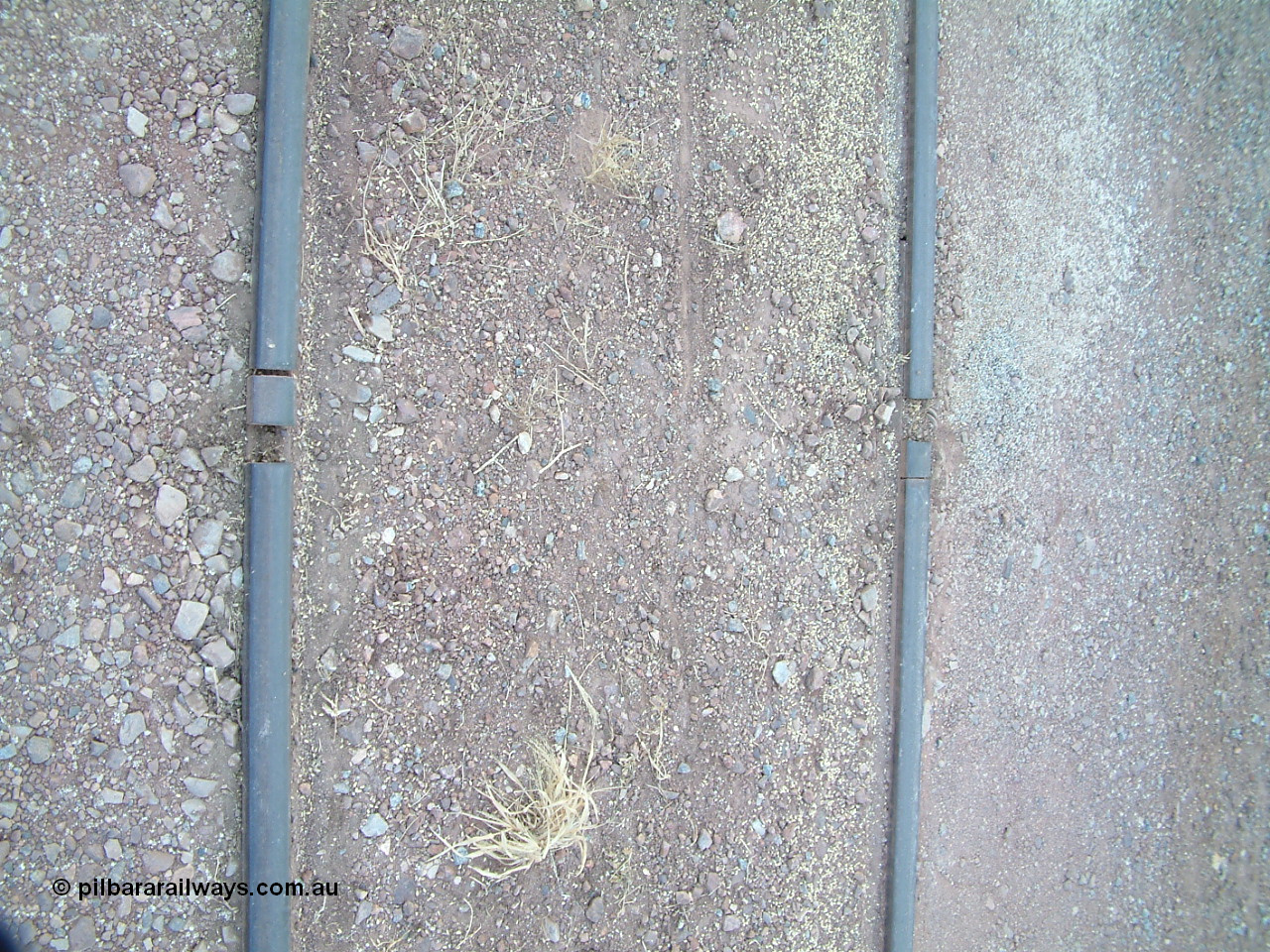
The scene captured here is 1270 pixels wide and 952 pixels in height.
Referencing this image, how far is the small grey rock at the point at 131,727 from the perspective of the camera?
7.44 feet

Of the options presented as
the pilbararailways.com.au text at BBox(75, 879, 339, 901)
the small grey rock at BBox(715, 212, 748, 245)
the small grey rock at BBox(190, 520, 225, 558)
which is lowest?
the pilbararailways.com.au text at BBox(75, 879, 339, 901)

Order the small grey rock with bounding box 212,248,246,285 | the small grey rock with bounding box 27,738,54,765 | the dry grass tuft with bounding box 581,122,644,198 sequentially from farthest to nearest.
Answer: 1. the dry grass tuft with bounding box 581,122,644,198
2. the small grey rock with bounding box 212,248,246,285
3. the small grey rock with bounding box 27,738,54,765

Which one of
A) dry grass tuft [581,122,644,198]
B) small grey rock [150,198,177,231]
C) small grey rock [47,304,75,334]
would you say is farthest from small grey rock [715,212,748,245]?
small grey rock [47,304,75,334]

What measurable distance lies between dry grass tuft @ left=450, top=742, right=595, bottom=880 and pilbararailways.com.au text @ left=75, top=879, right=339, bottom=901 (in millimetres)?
466

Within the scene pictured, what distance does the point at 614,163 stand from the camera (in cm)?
252

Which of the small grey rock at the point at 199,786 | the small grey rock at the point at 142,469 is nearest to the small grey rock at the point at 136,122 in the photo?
the small grey rock at the point at 142,469

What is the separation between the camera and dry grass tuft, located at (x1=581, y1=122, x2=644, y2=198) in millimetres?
2512

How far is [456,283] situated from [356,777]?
164 cm

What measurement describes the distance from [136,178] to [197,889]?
7.30 feet

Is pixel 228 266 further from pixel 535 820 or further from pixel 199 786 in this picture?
pixel 535 820

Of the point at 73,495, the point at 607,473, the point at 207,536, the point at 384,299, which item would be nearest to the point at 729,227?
the point at 607,473

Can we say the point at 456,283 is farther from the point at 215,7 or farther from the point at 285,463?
the point at 215,7

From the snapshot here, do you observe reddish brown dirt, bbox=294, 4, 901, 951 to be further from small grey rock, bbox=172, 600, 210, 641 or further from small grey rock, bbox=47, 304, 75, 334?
small grey rock, bbox=47, 304, 75, 334

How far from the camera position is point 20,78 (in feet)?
7.25
